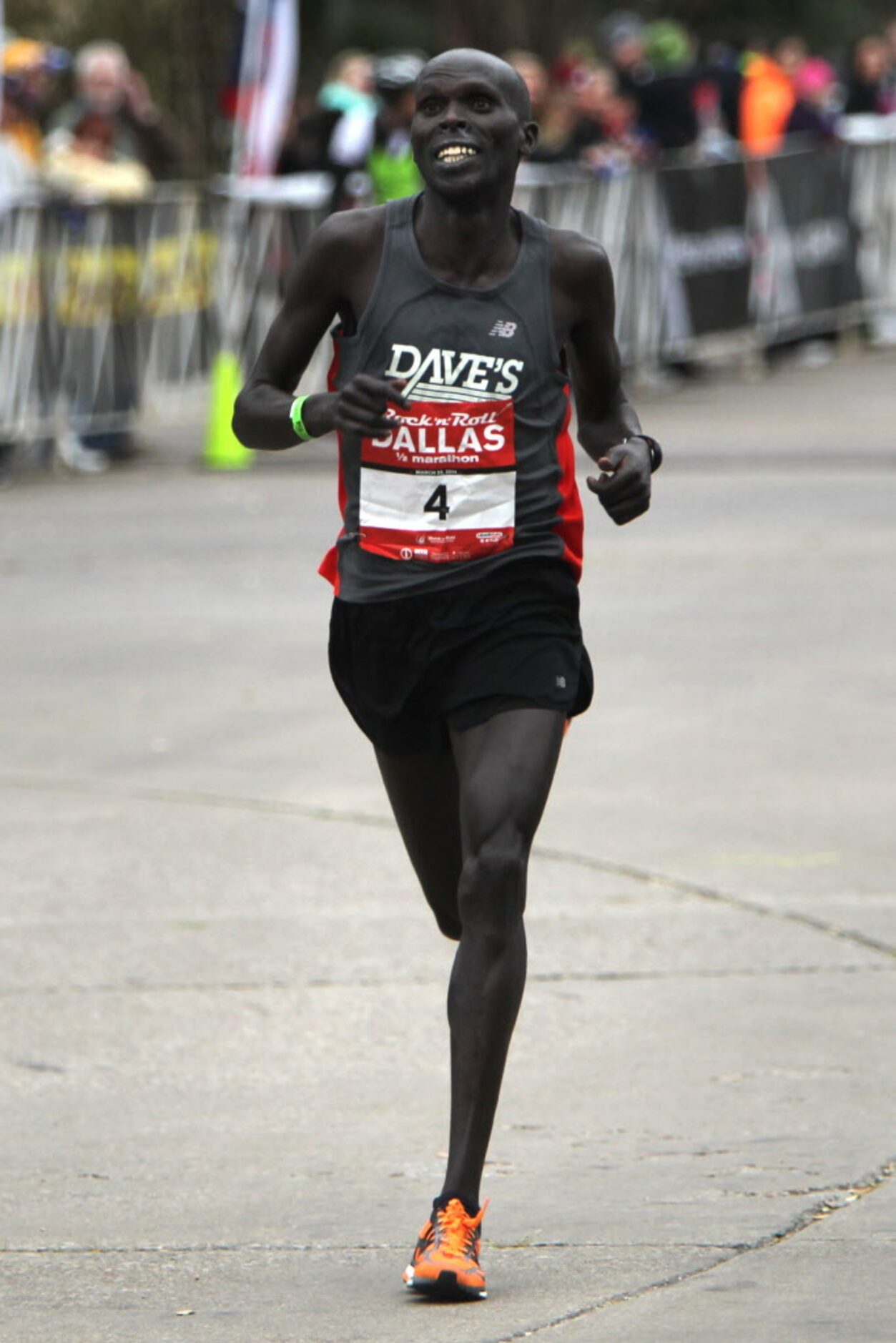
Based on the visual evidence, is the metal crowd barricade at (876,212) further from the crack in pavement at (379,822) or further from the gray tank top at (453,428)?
the gray tank top at (453,428)

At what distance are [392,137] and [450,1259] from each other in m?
13.3

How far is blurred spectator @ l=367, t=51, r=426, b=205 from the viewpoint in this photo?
1652 cm

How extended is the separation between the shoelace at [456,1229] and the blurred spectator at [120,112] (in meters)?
12.3

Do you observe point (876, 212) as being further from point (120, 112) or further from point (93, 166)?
point (93, 166)

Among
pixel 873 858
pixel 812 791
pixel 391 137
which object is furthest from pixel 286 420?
pixel 391 137

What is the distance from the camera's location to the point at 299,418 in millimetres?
4391

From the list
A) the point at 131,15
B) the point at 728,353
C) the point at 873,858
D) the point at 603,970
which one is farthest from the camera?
the point at 131,15

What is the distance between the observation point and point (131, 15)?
33656mm

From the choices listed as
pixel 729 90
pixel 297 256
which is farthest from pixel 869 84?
pixel 297 256

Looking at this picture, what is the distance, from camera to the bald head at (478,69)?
4344 mm

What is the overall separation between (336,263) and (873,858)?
10.3 ft

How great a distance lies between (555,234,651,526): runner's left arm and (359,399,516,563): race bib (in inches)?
6.5

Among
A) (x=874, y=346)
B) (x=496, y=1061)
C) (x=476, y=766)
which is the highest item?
(x=476, y=766)

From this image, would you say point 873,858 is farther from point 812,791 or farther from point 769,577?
point 769,577
